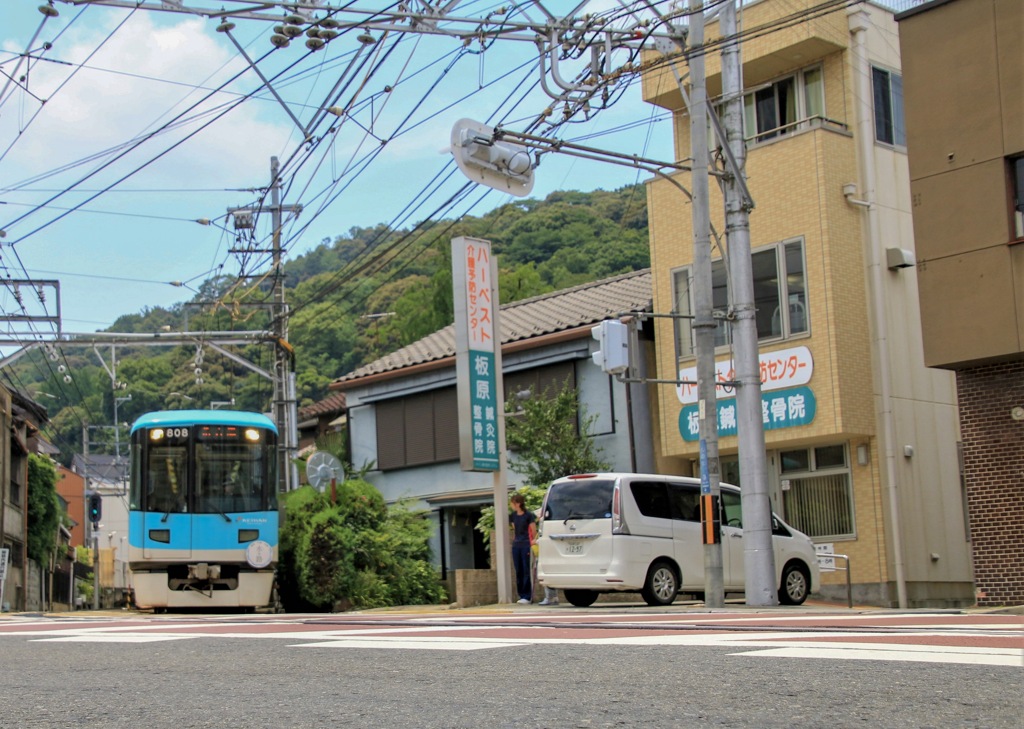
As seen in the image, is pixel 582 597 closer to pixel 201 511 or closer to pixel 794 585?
pixel 794 585

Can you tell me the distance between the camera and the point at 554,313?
30172 mm

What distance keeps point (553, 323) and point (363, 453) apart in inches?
Answer: 286

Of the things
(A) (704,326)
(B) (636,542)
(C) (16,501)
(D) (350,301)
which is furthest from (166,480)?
(D) (350,301)

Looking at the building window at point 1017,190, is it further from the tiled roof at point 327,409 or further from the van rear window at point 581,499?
the tiled roof at point 327,409

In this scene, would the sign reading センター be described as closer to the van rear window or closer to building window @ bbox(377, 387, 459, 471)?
the van rear window

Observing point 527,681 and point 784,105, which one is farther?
point 784,105

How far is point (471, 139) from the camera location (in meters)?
16.7

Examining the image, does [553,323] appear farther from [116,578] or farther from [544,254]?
[116,578]

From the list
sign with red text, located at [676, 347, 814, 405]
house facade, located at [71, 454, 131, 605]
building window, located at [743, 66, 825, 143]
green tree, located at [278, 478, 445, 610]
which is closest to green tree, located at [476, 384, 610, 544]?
green tree, located at [278, 478, 445, 610]

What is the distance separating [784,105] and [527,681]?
20.6 metres

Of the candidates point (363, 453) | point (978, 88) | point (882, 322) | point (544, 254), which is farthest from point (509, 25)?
point (544, 254)

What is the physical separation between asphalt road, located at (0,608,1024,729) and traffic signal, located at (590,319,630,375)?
808 centimetres

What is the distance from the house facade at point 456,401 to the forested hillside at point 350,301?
2.77m

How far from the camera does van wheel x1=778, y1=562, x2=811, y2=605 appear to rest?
19578 mm
